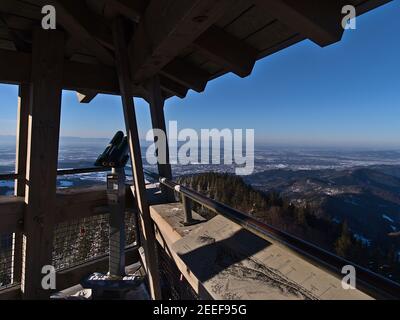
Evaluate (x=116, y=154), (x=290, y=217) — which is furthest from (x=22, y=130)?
(x=290, y=217)

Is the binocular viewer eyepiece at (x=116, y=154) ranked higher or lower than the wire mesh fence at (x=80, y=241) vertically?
higher

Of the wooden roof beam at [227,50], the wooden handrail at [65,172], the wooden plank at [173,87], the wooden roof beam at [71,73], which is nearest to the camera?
the wooden roof beam at [227,50]

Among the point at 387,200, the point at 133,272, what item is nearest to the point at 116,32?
the point at 133,272

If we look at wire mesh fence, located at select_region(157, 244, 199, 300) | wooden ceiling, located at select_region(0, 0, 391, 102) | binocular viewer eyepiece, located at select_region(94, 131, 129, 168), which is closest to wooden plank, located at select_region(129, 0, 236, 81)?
wooden ceiling, located at select_region(0, 0, 391, 102)

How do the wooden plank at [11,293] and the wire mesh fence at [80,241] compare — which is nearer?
the wooden plank at [11,293]

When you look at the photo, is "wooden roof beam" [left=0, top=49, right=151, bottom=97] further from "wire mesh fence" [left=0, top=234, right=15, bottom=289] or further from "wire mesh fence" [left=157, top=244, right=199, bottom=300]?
"wire mesh fence" [left=157, top=244, right=199, bottom=300]

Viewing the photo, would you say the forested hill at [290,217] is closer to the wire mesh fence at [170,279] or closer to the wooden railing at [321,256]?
the wire mesh fence at [170,279]

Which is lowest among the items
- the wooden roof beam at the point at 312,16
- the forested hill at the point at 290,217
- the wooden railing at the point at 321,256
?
the forested hill at the point at 290,217

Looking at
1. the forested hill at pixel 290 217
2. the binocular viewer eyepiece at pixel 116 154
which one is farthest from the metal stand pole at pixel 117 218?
the forested hill at pixel 290 217
